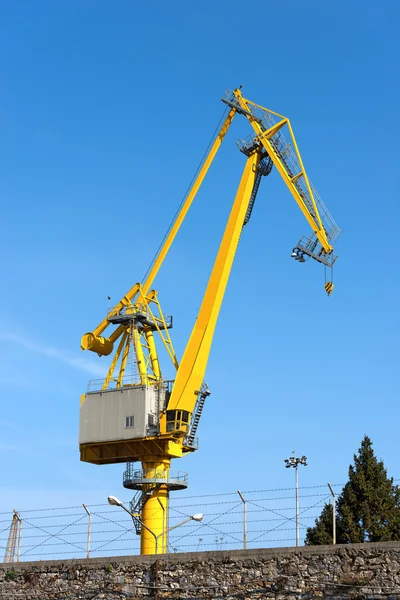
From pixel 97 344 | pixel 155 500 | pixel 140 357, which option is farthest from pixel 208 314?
pixel 155 500

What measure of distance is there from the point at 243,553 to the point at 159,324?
2921cm

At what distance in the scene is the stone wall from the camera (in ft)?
62.4

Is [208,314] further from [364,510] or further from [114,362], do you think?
[364,510]

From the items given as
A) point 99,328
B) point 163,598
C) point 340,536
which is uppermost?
point 99,328

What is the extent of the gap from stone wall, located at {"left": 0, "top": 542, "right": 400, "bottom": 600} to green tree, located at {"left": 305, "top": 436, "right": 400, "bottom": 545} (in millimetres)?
32363

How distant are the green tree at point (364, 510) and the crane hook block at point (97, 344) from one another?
1683 cm

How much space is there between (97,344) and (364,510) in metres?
20.4

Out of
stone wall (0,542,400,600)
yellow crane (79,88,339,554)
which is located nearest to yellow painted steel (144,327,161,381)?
yellow crane (79,88,339,554)

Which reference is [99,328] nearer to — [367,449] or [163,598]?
[367,449]

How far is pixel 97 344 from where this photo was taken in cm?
4859

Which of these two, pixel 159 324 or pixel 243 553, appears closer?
pixel 243 553

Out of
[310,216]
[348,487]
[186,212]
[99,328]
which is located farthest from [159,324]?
[348,487]

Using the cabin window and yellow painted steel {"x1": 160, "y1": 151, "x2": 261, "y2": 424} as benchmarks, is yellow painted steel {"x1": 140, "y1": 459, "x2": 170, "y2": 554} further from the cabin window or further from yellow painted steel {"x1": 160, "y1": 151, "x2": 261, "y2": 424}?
the cabin window

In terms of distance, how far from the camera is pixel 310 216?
49.1 meters
